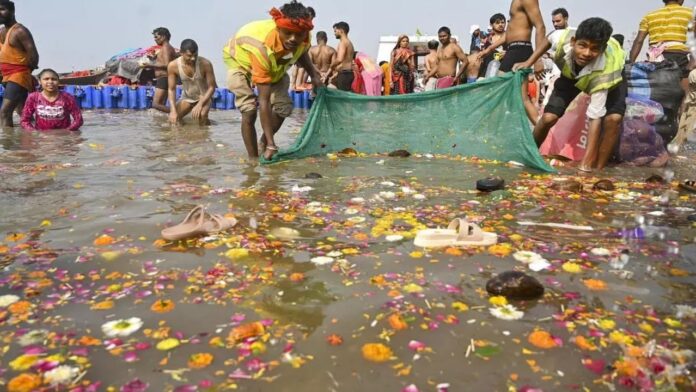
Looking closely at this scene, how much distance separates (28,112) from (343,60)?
6.23 m

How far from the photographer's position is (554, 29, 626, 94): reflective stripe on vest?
16.7ft

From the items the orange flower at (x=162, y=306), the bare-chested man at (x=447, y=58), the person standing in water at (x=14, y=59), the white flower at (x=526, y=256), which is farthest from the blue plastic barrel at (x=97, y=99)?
the white flower at (x=526, y=256)

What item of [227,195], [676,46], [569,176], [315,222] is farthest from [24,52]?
[676,46]

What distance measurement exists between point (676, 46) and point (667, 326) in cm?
657

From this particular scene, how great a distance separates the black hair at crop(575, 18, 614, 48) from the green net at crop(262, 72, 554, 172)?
0.82 meters

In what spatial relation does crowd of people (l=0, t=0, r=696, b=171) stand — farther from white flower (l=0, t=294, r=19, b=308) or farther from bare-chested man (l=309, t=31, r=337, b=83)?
white flower (l=0, t=294, r=19, b=308)

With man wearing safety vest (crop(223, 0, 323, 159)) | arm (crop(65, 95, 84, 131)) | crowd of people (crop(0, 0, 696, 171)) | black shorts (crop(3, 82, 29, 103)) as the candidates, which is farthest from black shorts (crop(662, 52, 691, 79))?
black shorts (crop(3, 82, 29, 103))

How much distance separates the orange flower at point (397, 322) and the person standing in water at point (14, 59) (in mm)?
7800

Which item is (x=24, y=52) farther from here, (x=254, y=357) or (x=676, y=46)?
(x=676, y=46)

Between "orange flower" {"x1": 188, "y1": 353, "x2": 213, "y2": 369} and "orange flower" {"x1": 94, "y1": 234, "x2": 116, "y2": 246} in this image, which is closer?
"orange flower" {"x1": 188, "y1": 353, "x2": 213, "y2": 369}

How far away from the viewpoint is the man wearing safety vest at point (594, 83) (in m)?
4.86

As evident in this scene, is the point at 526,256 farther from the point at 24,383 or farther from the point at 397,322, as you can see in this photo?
the point at 24,383

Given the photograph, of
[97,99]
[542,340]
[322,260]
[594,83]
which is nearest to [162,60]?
[97,99]

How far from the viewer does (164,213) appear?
333 centimetres
